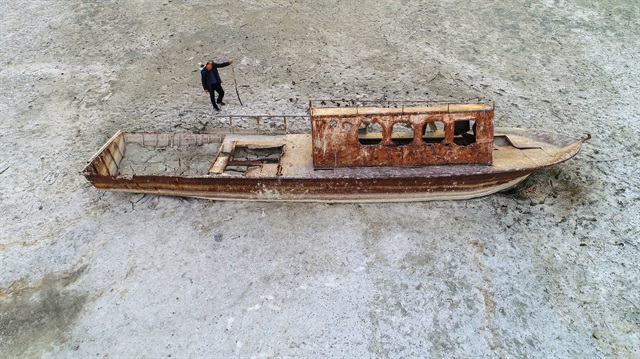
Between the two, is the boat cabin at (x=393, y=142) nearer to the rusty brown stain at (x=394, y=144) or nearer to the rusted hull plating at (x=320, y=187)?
the rusty brown stain at (x=394, y=144)

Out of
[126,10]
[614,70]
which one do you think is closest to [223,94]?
[126,10]

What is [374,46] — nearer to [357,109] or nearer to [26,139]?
[357,109]

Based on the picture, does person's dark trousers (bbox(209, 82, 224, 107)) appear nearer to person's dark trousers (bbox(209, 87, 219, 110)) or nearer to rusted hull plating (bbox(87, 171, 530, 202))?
person's dark trousers (bbox(209, 87, 219, 110))

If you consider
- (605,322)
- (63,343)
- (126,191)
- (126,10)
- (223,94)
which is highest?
(126,10)

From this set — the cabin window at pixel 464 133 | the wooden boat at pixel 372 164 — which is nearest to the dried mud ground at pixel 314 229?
the wooden boat at pixel 372 164

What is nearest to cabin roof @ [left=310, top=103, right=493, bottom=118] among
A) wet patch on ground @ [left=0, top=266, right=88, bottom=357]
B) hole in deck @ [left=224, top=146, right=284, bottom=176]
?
hole in deck @ [left=224, top=146, right=284, bottom=176]

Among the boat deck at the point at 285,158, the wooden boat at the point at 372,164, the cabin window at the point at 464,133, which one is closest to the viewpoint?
the wooden boat at the point at 372,164
